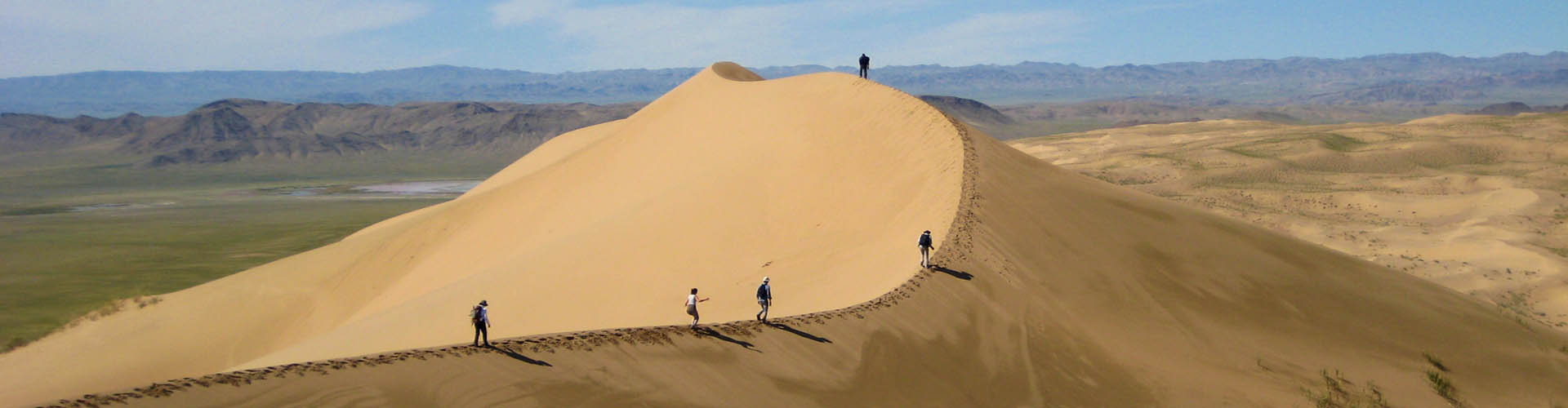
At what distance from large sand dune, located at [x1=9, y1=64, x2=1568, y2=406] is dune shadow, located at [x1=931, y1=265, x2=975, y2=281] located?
68 millimetres

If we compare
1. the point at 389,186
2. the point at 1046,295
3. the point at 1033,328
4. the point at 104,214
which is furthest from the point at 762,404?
the point at 389,186

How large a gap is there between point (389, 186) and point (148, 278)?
52.3m

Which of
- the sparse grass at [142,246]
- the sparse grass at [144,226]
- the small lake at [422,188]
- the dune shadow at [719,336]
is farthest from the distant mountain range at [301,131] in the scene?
Answer: the dune shadow at [719,336]

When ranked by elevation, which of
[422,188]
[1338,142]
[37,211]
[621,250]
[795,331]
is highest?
[795,331]

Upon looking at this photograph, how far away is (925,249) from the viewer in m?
15.4

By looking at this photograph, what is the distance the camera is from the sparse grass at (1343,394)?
43.4 feet

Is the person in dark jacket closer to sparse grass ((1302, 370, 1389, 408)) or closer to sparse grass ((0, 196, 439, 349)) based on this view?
sparse grass ((1302, 370, 1389, 408))

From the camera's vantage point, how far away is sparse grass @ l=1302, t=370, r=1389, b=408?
1324 centimetres

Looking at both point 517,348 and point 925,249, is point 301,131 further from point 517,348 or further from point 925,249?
point 517,348

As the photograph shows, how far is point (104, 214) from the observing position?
7044cm

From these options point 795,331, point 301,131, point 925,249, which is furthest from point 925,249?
point 301,131

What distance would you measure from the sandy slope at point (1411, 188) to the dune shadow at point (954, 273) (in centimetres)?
1717

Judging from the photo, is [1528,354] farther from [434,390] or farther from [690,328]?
[434,390]

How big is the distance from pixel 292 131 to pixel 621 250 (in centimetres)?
15700
